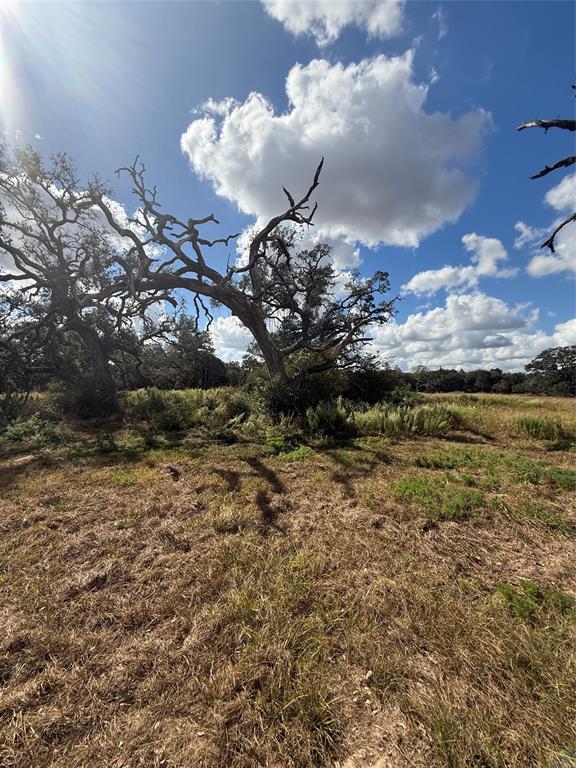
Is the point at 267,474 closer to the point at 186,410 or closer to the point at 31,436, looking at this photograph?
the point at 186,410

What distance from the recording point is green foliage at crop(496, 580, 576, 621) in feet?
8.13

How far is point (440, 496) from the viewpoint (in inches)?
179

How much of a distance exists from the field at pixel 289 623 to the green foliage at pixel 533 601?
0.05 feet

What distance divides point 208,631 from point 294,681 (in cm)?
73

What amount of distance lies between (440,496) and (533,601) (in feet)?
6.46

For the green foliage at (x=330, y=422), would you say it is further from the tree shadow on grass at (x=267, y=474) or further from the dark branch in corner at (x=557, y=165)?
the dark branch in corner at (x=557, y=165)

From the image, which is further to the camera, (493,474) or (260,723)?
(493,474)

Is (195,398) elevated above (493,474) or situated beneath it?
elevated above

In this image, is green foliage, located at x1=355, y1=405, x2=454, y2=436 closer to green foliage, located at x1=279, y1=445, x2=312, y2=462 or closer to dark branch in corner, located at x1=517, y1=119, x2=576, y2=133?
green foliage, located at x1=279, y1=445, x2=312, y2=462

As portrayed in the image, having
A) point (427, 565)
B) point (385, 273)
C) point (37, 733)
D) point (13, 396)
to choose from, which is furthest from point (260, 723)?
point (385, 273)

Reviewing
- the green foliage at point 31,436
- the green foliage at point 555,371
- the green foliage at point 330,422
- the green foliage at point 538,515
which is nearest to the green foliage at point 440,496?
the green foliage at point 538,515

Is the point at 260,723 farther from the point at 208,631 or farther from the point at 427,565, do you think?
the point at 427,565

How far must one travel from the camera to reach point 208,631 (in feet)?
7.57

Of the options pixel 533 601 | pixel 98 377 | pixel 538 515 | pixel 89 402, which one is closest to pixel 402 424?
pixel 538 515
